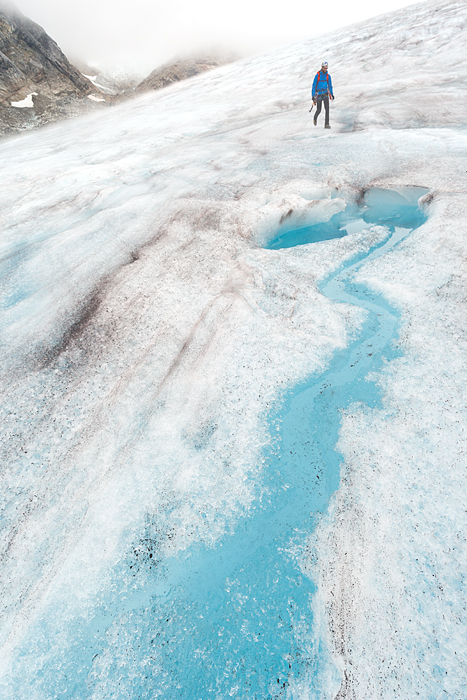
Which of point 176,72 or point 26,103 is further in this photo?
point 176,72

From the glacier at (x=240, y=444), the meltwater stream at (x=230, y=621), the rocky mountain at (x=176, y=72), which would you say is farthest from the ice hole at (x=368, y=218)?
the rocky mountain at (x=176, y=72)

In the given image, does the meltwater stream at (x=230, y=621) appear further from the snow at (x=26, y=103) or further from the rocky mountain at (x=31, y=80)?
the snow at (x=26, y=103)

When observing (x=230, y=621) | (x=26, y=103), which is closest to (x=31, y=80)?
(x=26, y=103)

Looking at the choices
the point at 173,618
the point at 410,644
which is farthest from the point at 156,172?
the point at 410,644

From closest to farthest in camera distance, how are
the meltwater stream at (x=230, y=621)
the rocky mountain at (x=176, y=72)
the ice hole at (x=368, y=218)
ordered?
the meltwater stream at (x=230, y=621)
the ice hole at (x=368, y=218)
the rocky mountain at (x=176, y=72)

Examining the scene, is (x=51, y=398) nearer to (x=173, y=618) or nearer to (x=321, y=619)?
(x=173, y=618)

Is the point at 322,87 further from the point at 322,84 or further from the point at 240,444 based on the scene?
the point at 240,444
